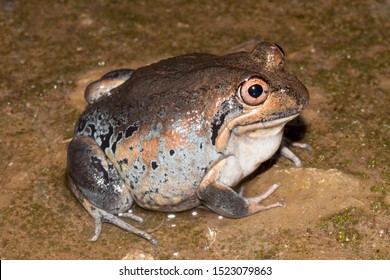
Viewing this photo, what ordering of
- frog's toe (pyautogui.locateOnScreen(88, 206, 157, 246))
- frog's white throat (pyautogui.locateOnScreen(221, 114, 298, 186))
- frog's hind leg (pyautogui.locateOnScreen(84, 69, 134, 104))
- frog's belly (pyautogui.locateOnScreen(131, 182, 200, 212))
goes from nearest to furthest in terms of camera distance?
1. frog's white throat (pyautogui.locateOnScreen(221, 114, 298, 186))
2. frog's belly (pyautogui.locateOnScreen(131, 182, 200, 212))
3. frog's toe (pyautogui.locateOnScreen(88, 206, 157, 246))
4. frog's hind leg (pyautogui.locateOnScreen(84, 69, 134, 104))

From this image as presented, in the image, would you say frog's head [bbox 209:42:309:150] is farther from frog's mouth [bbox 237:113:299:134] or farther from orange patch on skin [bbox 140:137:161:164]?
orange patch on skin [bbox 140:137:161:164]

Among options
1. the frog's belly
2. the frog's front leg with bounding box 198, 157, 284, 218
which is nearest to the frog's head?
the frog's front leg with bounding box 198, 157, 284, 218

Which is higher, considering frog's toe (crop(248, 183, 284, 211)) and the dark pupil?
the dark pupil

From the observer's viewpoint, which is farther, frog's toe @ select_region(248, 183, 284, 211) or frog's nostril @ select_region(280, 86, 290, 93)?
frog's toe @ select_region(248, 183, 284, 211)

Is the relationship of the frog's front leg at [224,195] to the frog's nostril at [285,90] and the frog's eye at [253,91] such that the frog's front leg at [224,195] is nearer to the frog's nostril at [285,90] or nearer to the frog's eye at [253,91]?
the frog's eye at [253,91]

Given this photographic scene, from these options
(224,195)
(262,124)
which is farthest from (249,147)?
(224,195)

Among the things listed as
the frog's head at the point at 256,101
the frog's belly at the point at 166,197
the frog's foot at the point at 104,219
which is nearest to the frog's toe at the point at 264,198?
the frog's belly at the point at 166,197
